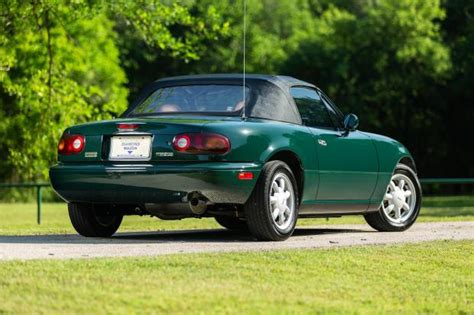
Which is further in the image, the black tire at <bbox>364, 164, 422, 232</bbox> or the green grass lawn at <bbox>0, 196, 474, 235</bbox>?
the green grass lawn at <bbox>0, 196, 474, 235</bbox>

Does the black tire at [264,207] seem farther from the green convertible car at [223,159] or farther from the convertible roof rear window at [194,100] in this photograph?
the convertible roof rear window at [194,100]

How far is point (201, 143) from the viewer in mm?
10430

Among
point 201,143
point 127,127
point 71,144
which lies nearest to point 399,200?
point 201,143

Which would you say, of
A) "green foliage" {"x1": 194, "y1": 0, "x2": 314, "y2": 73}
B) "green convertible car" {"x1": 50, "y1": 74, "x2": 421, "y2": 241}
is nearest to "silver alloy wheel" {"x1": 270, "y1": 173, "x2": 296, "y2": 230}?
"green convertible car" {"x1": 50, "y1": 74, "x2": 421, "y2": 241}

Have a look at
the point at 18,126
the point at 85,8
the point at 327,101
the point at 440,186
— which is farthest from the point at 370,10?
the point at 327,101

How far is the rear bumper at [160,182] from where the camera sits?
10422 millimetres

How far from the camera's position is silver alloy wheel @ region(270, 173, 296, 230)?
1102 centimetres

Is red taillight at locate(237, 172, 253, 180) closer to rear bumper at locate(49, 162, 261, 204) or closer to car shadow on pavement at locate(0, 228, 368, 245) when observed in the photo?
rear bumper at locate(49, 162, 261, 204)

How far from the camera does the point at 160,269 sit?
8414 millimetres

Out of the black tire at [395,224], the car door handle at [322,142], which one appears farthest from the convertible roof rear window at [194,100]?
the black tire at [395,224]

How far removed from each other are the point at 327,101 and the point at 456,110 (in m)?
41.0

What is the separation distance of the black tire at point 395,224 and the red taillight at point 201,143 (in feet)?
10.7

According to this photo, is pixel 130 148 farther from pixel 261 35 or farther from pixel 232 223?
pixel 261 35

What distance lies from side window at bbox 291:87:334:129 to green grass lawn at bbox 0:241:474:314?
2497 mm
